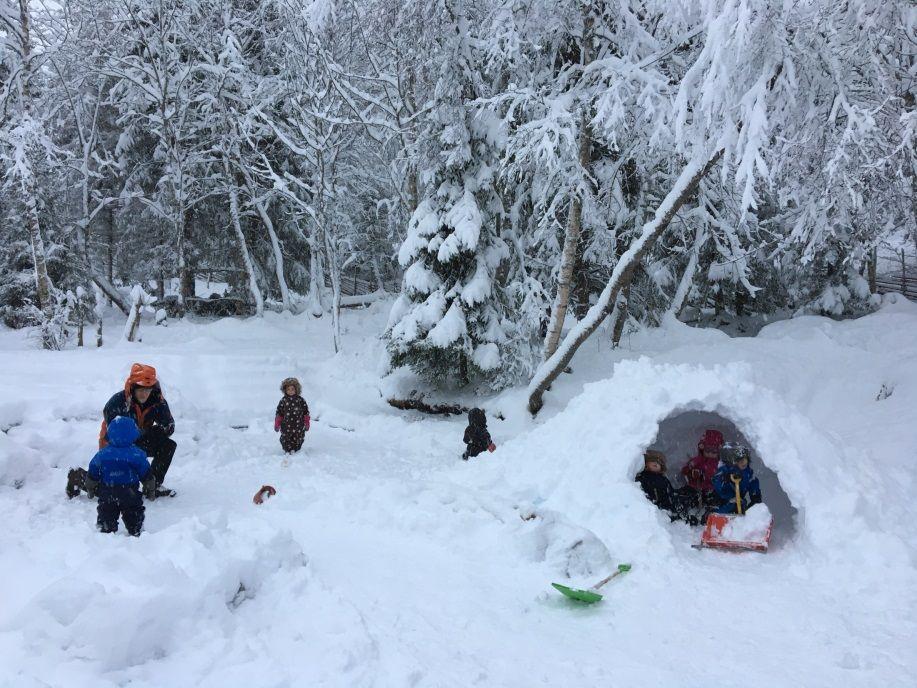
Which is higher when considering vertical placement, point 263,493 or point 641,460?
point 641,460

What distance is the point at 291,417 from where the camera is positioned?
927 centimetres

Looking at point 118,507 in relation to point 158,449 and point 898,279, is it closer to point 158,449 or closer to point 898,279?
point 158,449

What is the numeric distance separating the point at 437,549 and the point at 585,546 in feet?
4.67

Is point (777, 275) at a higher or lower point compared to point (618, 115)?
lower

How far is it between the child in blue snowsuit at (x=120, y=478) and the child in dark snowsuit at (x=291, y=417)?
3738mm

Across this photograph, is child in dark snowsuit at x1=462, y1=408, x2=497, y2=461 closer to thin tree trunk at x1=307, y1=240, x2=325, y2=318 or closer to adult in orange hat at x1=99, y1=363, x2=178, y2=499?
adult in orange hat at x1=99, y1=363, x2=178, y2=499

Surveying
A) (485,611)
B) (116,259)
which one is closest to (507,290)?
(485,611)

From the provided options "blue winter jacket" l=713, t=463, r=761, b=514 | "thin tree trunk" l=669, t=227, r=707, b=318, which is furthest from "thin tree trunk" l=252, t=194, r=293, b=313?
"blue winter jacket" l=713, t=463, r=761, b=514

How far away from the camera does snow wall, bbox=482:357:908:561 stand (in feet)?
18.6

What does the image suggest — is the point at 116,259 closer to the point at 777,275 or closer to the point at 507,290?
the point at 507,290

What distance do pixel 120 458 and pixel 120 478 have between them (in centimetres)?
17

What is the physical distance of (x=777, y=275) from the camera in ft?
73.3

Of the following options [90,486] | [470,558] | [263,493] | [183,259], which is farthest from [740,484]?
[183,259]

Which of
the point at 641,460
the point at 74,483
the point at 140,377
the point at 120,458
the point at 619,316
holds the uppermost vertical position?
the point at 619,316
